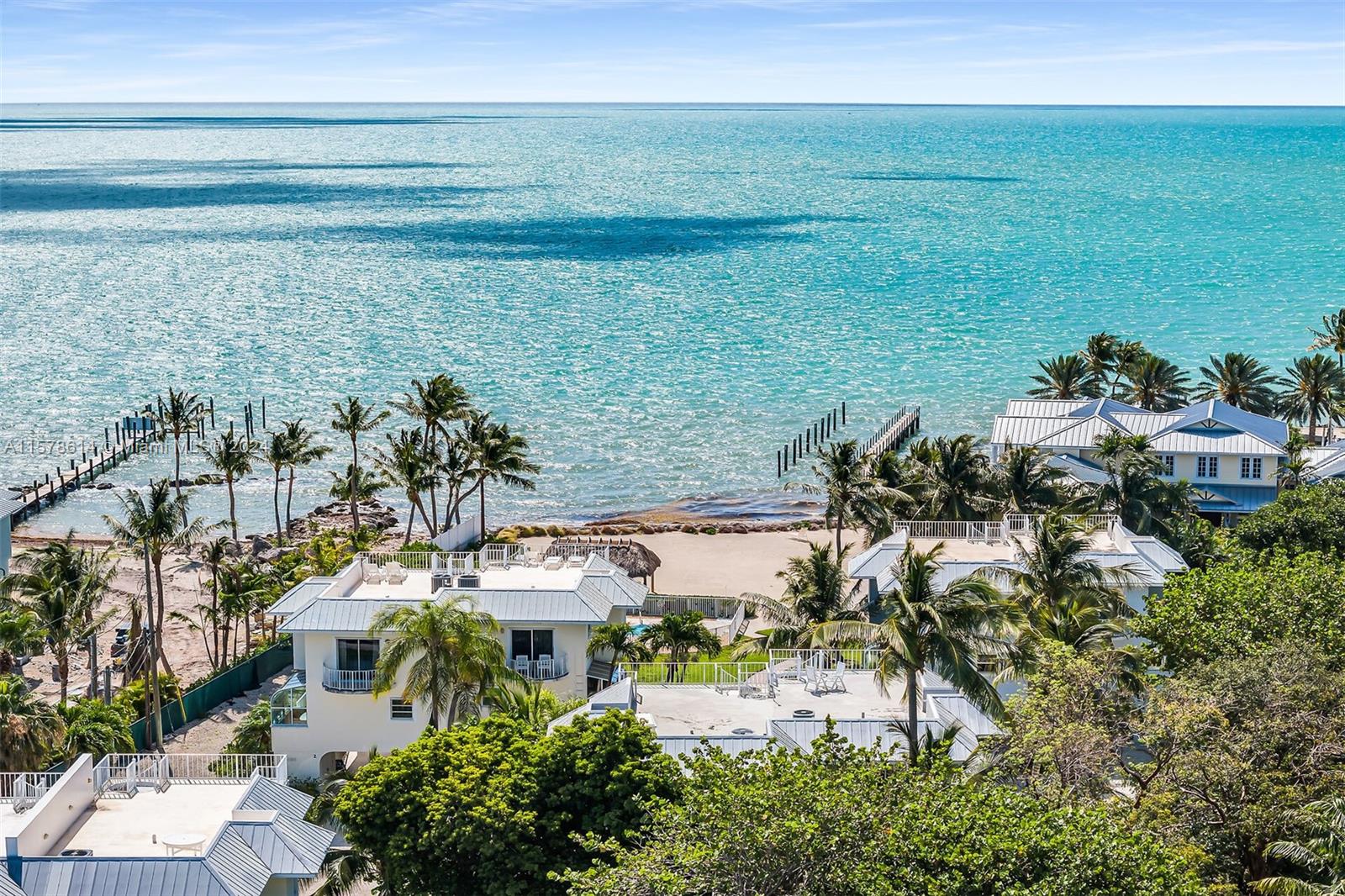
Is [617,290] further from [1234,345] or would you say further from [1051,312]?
[1234,345]

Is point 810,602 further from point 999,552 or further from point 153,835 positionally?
point 153,835

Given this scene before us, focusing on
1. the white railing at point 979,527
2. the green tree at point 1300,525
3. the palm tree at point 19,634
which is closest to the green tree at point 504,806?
the palm tree at point 19,634

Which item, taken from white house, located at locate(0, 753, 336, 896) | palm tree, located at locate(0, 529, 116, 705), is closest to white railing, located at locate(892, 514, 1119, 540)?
palm tree, located at locate(0, 529, 116, 705)

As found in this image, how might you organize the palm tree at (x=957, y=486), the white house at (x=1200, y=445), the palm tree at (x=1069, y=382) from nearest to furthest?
the palm tree at (x=957, y=486) → the white house at (x=1200, y=445) → the palm tree at (x=1069, y=382)

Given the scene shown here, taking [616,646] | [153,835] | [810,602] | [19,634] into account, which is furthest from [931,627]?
[19,634]

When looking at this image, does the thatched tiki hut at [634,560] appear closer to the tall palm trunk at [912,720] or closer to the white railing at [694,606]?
the white railing at [694,606]

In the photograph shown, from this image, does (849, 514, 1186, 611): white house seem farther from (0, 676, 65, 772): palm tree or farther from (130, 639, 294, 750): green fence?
(0, 676, 65, 772): palm tree
